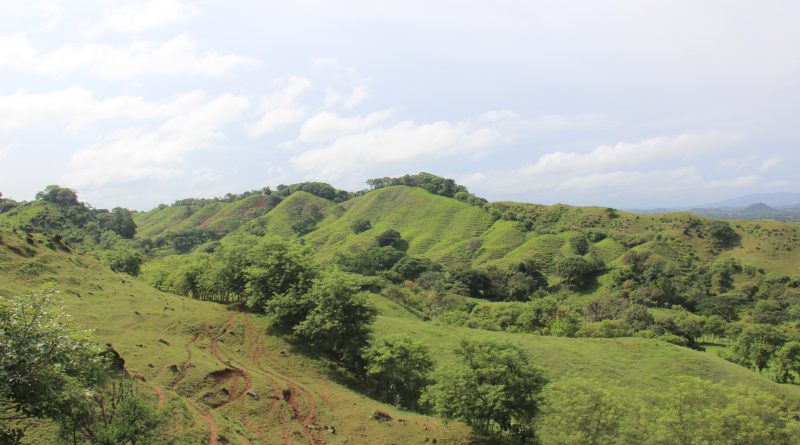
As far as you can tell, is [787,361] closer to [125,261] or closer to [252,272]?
[252,272]

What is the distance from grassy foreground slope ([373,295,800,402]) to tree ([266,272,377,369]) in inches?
325

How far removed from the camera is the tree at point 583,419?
2743cm

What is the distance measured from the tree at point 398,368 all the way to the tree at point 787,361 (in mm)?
60942

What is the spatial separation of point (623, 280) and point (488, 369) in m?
100

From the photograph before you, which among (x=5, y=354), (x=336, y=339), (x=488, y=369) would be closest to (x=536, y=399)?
(x=488, y=369)

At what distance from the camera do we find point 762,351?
7494 cm

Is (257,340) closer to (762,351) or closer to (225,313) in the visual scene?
(225,313)

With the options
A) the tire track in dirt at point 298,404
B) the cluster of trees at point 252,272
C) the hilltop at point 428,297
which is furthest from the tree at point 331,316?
the tire track in dirt at point 298,404

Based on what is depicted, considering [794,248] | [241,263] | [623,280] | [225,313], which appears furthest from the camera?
[794,248]

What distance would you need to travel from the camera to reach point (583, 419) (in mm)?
28062

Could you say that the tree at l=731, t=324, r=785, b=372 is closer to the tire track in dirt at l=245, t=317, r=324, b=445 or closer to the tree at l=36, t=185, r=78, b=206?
the tire track in dirt at l=245, t=317, r=324, b=445

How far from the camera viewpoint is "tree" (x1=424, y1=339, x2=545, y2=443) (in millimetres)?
31297

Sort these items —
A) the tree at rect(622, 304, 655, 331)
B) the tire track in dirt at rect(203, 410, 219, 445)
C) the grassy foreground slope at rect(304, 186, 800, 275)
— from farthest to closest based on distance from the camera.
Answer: the grassy foreground slope at rect(304, 186, 800, 275), the tree at rect(622, 304, 655, 331), the tire track in dirt at rect(203, 410, 219, 445)

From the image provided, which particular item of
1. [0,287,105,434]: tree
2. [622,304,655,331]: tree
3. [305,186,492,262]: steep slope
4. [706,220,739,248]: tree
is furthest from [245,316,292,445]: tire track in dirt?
[706,220,739,248]: tree
